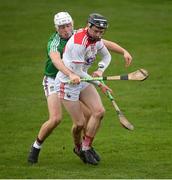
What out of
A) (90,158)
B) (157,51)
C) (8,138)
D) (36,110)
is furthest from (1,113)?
(157,51)

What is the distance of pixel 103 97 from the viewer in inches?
689

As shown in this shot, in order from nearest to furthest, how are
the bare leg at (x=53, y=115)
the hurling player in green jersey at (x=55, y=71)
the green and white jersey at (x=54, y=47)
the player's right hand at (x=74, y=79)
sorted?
the player's right hand at (x=74, y=79) < the hurling player in green jersey at (x=55, y=71) < the green and white jersey at (x=54, y=47) < the bare leg at (x=53, y=115)

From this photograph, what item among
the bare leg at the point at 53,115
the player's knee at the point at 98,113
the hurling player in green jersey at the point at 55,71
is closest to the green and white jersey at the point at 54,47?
the hurling player in green jersey at the point at 55,71

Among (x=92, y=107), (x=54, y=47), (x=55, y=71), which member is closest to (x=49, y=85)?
(x=55, y=71)

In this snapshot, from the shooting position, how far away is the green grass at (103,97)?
12008mm

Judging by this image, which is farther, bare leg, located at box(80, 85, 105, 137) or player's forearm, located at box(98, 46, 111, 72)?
player's forearm, located at box(98, 46, 111, 72)

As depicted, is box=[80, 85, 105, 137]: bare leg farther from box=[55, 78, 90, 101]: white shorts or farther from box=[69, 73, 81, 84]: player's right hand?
box=[69, 73, 81, 84]: player's right hand

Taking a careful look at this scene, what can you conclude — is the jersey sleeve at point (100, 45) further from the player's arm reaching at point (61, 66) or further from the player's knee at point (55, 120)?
the player's knee at point (55, 120)

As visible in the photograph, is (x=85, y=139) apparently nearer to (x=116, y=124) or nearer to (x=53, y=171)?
(x=53, y=171)

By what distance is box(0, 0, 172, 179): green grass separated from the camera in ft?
39.4

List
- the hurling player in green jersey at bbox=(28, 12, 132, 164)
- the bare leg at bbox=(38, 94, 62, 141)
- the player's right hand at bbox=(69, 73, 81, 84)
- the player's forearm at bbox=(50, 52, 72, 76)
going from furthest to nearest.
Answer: the bare leg at bbox=(38, 94, 62, 141) → the hurling player in green jersey at bbox=(28, 12, 132, 164) → the player's forearm at bbox=(50, 52, 72, 76) → the player's right hand at bbox=(69, 73, 81, 84)

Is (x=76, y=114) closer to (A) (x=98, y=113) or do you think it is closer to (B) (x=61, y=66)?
(A) (x=98, y=113)

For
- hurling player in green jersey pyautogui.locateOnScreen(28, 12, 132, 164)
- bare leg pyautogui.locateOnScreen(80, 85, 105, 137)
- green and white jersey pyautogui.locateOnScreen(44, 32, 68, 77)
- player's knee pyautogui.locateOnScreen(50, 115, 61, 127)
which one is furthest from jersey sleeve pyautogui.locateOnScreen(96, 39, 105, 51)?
player's knee pyautogui.locateOnScreen(50, 115, 61, 127)

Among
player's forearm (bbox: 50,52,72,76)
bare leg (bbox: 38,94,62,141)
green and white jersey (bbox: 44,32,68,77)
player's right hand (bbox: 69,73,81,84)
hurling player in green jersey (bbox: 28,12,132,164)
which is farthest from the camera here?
bare leg (bbox: 38,94,62,141)
